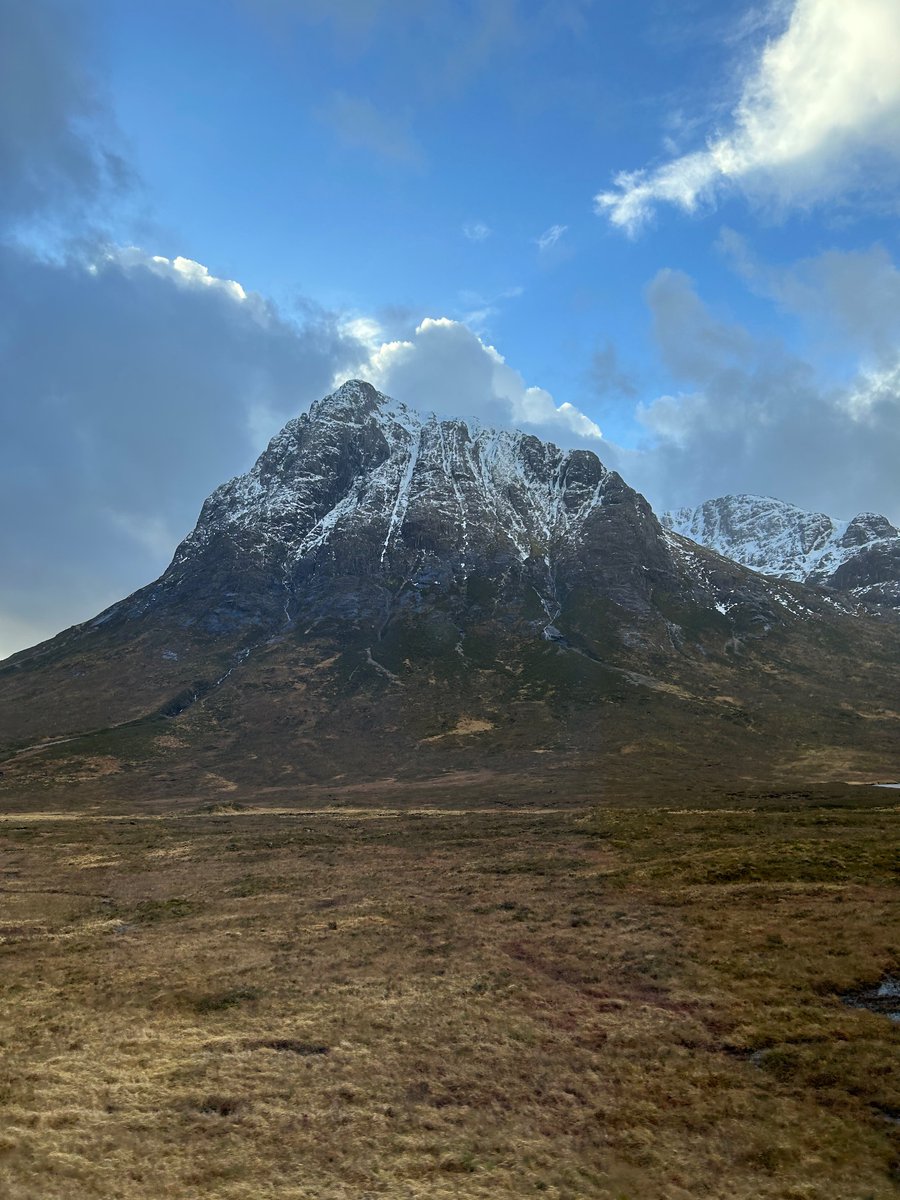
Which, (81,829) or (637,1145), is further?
(81,829)

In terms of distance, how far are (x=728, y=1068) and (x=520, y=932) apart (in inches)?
623

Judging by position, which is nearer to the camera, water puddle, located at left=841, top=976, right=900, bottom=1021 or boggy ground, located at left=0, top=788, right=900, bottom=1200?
boggy ground, located at left=0, top=788, right=900, bottom=1200

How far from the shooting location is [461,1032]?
25.5 meters

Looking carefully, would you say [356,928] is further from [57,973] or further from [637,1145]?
[637,1145]

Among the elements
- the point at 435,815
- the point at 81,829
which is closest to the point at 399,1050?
the point at 435,815

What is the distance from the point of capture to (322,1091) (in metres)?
21.5

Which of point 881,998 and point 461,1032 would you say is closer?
A: point 461,1032

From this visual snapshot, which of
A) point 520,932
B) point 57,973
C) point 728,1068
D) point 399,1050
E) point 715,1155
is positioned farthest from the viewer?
point 520,932

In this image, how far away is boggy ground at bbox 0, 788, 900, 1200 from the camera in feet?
58.2

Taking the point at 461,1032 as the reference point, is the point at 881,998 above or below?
above

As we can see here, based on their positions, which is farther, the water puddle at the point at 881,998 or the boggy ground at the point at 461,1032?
the water puddle at the point at 881,998

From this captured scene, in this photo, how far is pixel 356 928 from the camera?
127ft

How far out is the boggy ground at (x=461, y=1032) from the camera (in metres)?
17.8

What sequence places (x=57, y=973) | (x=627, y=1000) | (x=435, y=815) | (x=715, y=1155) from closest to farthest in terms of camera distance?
(x=715, y=1155) → (x=627, y=1000) → (x=57, y=973) → (x=435, y=815)
